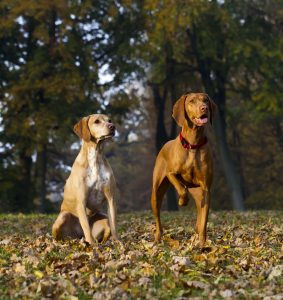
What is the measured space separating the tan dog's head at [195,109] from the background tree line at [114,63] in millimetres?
14254

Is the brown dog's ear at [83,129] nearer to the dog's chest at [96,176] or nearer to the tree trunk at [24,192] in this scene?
the dog's chest at [96,176]

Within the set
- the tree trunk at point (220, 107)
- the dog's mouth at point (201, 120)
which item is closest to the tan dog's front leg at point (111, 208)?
the dog's mouth at point (201, 120)

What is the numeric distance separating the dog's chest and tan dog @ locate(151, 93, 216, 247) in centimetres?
89

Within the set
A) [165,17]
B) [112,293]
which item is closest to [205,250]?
[112,293]

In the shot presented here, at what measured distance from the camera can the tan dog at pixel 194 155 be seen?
7.68 metres

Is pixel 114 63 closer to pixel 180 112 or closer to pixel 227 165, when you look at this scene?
pixel 227 165

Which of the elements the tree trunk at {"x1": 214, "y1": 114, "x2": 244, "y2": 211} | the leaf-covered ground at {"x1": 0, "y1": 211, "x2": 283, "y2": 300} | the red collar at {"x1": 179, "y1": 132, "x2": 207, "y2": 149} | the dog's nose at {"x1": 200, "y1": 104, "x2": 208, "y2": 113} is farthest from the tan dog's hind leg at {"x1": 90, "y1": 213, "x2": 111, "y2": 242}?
the tree trunk at {"x1": 214, "y1": 114, "x2": 244, "y2": 211}

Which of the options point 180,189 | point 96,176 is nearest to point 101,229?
point 96,176

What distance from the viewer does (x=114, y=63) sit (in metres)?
25.5

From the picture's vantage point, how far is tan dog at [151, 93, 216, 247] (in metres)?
7.68

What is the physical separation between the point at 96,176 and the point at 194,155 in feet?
4.38

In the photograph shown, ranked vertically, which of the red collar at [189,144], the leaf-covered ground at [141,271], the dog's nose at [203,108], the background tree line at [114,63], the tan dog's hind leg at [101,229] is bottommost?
the leaf-covered ground at [141,271]

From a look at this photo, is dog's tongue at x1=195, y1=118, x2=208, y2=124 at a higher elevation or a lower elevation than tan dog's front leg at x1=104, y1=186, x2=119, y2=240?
higher

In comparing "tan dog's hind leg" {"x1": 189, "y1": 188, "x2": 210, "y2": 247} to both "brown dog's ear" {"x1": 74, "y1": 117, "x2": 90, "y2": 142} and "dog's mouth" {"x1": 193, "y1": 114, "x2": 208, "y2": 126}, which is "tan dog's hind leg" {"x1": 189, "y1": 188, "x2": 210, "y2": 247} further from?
"brown dog's ear" {"x1": 74, "y1": 117, "x2": 90, "y2": 142}
